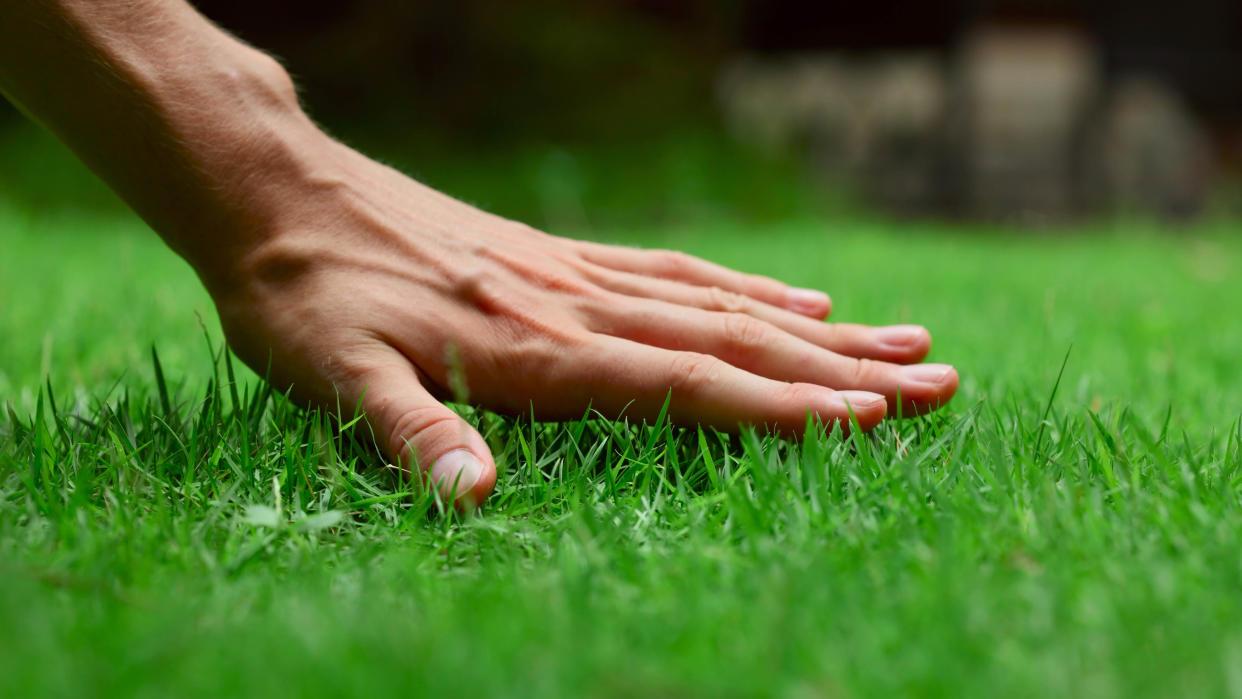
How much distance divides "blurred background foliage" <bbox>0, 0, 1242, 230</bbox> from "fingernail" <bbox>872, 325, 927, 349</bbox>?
19.4ft

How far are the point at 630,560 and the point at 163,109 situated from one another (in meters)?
0.89

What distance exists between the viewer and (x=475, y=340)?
135cm

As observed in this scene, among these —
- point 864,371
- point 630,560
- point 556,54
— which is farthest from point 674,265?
point 556,54

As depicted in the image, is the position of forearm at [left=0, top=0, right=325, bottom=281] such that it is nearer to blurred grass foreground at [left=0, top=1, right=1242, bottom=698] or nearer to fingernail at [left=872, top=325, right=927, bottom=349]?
blurred grass foreground at [left=0, top=1, right=1242, bottom=698]

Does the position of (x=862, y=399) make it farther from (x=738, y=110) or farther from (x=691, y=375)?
A: (x=738, y=110)

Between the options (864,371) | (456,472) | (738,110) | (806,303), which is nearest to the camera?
(456,472)

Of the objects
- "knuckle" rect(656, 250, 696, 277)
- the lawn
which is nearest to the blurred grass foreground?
the lawn

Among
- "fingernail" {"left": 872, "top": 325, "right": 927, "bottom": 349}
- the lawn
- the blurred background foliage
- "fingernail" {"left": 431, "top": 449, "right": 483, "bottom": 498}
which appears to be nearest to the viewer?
the lawn

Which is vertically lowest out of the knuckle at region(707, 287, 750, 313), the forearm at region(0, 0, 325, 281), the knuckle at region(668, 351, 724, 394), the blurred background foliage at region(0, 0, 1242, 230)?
the blurred background foliage at region(0, 0, 1242, 230)

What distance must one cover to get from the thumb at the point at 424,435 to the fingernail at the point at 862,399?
0.46 metres

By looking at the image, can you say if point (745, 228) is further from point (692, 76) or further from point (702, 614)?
point (702, 614)

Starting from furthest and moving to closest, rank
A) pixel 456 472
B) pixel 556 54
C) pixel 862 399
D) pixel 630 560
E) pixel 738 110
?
pixel 738 110 < pixel 556 54 < pixel 862 399 < pixel 456 472 < pixel 630 560

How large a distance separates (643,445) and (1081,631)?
0.63 meters

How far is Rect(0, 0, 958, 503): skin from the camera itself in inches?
50.8
